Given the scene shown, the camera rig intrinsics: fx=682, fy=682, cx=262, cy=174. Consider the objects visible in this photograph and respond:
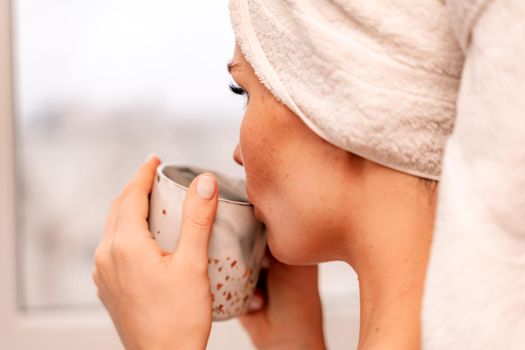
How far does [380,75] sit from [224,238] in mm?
282

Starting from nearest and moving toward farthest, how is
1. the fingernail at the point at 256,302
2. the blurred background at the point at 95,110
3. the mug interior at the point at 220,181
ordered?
1. the mug interior at the point at 220,181
2. the fingernail at the point at 256,302
3. the blurred background at the point at 95,110

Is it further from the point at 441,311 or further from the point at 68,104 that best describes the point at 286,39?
the point at 68,104

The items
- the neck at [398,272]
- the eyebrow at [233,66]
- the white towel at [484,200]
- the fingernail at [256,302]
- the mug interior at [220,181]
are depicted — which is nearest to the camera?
the white towel at [484,200]

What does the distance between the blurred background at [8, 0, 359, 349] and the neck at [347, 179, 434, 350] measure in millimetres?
652

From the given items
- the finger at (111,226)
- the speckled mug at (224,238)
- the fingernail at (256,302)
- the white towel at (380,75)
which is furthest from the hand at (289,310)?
the white towel at (380,75)

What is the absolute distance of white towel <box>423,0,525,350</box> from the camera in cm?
48

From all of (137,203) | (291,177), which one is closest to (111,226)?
(137,203)

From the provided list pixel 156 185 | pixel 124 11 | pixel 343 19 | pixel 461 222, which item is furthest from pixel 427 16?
pixel 124 11

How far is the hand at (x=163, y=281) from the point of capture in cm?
70

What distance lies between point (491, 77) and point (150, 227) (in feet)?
1.43

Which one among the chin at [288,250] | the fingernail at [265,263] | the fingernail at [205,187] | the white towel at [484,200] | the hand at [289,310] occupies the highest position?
the white towel at [484,200]

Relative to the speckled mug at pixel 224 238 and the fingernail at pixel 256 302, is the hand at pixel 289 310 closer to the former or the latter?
the fingernail at pixel 256 302

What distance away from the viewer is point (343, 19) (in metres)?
0.58

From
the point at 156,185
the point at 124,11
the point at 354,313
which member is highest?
the point at 124,11
